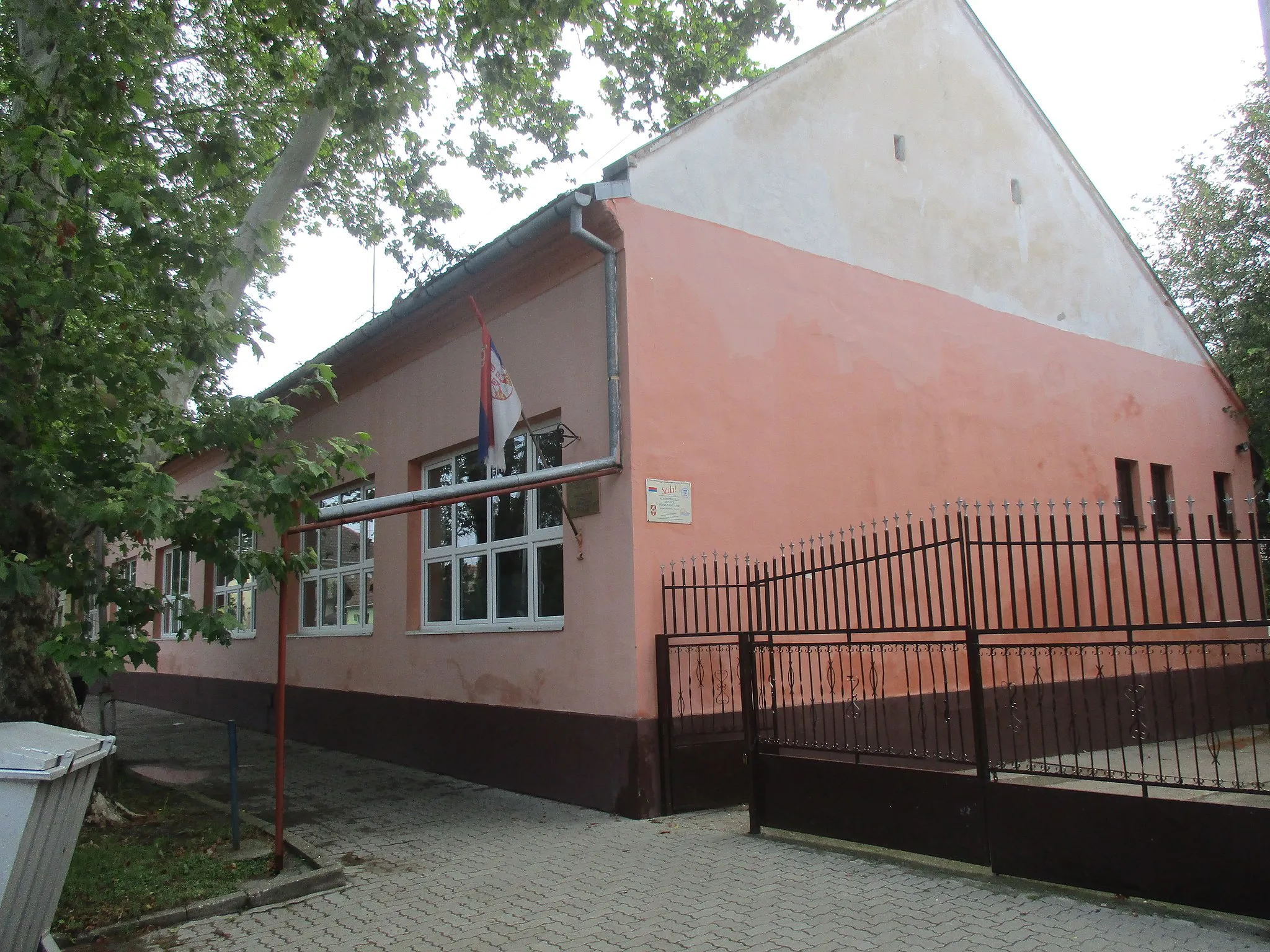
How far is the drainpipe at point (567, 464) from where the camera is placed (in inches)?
302

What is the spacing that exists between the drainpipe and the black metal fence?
1120 mm

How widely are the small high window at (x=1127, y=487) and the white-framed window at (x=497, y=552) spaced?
7.53m

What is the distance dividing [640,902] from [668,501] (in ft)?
10.7

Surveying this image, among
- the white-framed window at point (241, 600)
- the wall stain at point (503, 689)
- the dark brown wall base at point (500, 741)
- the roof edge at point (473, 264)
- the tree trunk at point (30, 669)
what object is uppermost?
the roof edge at point (473, 264)

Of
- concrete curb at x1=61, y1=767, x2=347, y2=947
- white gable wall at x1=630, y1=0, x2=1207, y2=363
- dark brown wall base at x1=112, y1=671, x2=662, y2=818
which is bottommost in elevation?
concrete curb at x1=61, y1=767, x2=347, y2=947

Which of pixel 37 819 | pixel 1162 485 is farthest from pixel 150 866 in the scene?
pixel 1162 485

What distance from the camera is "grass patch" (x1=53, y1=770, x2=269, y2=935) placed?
213 inches

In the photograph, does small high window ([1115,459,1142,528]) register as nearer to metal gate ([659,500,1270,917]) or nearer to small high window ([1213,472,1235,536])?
metal gate ([659,500,1270,917])

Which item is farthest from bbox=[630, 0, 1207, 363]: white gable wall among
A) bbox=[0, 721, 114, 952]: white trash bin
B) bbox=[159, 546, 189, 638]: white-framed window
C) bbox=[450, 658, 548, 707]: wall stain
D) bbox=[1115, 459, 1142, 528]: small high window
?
bbox=[159, 546, 189, 638]: white-framed window

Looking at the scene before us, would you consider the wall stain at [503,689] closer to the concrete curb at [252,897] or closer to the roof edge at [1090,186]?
the concrete curb at [252,897]

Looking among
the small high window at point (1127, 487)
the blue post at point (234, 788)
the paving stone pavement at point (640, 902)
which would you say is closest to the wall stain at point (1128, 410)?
the small high window at point (1127, 487)

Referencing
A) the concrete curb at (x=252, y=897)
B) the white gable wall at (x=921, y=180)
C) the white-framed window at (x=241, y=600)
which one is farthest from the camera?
the white-framed window at (x=241, y=600)

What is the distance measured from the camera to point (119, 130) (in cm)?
686

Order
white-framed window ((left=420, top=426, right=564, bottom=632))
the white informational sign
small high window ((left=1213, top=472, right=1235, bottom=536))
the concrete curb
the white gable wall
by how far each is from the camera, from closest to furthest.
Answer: the concrete curb < the white informational sign < white-framed window ((left=420, top=426, right=564, bottom=632)) < the white gable wall < small high window ((left=1213, top=472, right=1235, bottom=536))
